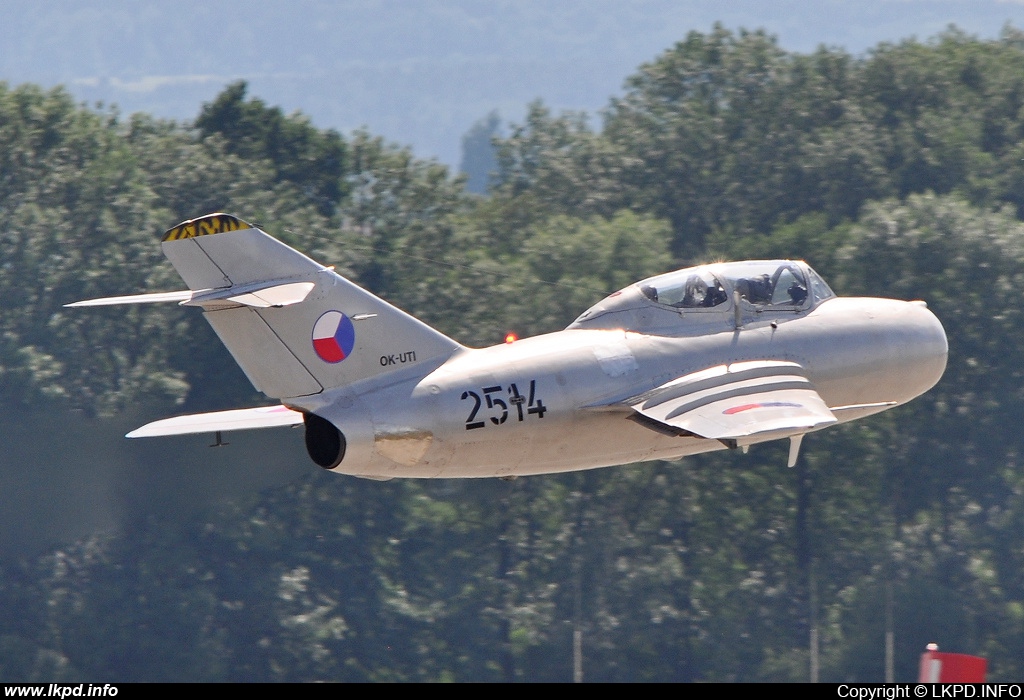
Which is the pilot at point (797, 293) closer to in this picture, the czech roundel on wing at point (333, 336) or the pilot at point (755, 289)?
the pilot at point (755, 289)

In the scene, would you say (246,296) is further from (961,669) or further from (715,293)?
(961,669)

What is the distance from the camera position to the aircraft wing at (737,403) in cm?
1712

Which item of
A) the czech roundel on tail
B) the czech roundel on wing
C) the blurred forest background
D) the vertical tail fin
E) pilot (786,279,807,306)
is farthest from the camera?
the blurred forest background

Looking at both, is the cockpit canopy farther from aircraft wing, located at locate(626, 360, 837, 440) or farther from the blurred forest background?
the blurred forest background

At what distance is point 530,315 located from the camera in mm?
42844

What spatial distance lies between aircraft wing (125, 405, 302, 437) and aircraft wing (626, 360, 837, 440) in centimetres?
467

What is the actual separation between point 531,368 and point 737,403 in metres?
2.79

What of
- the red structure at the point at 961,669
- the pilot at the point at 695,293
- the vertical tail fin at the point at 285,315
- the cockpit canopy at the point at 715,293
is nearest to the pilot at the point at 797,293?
the cockpit canopy at the point at 715,293

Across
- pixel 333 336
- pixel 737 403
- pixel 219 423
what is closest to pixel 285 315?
pixel 333 336

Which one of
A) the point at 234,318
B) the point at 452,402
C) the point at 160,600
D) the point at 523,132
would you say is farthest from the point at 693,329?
the point at 523,132

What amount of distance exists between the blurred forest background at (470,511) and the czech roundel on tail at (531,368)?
18682 millimetres

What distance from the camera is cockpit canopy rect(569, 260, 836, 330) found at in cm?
1933

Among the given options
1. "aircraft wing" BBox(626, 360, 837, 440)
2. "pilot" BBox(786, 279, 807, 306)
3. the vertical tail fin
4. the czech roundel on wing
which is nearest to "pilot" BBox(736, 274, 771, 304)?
"pilot" BBox(786, 279, 807, 306)

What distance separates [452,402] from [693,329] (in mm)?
4069
